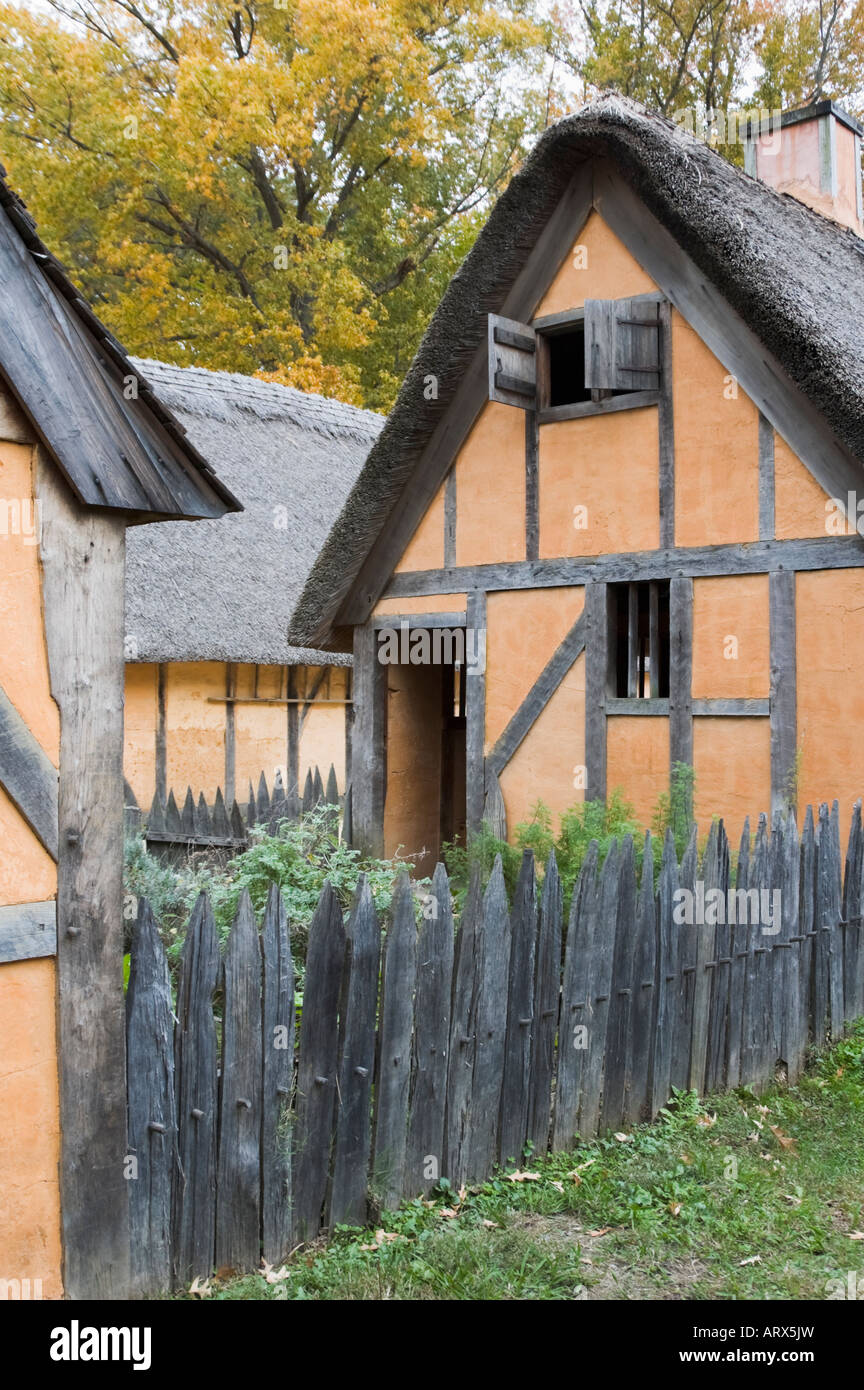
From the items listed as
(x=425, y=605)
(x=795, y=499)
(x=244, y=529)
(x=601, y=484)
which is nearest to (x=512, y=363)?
(x=601, y=484)

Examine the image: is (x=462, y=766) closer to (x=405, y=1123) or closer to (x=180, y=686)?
(x=180, y=686)

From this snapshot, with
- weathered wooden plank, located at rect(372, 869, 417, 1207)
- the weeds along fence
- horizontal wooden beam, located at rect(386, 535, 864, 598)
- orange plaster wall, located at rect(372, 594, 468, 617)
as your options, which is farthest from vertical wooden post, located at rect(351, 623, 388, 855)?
weathered wooden plank, located at rect(372, 869, 417, 1207)

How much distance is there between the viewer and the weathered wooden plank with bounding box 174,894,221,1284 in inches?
146

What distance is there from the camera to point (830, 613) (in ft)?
23.6

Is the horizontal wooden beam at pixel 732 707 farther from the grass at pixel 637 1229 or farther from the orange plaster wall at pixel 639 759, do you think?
the grass at pixel 637 1229

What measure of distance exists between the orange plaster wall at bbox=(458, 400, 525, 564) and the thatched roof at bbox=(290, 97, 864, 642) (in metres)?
0.41

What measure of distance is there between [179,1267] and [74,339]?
2.89 metres

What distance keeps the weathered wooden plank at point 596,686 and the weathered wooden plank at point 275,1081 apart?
15.0ft

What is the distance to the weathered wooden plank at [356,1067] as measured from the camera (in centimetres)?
413

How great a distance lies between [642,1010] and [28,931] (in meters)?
2.97

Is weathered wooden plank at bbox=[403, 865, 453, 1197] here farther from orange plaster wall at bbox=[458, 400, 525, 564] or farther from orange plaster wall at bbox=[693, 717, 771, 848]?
orange plaster wall at bbox=[458, 400, 525, 564]

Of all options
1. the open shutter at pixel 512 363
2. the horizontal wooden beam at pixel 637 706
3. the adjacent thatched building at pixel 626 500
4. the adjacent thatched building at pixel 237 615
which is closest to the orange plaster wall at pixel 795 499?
the adjacent thatched building at pixel 626 500

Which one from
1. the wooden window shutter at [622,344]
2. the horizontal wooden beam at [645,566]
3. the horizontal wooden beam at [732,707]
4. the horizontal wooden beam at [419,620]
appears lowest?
the horizontal wooden beam at [732,707]
